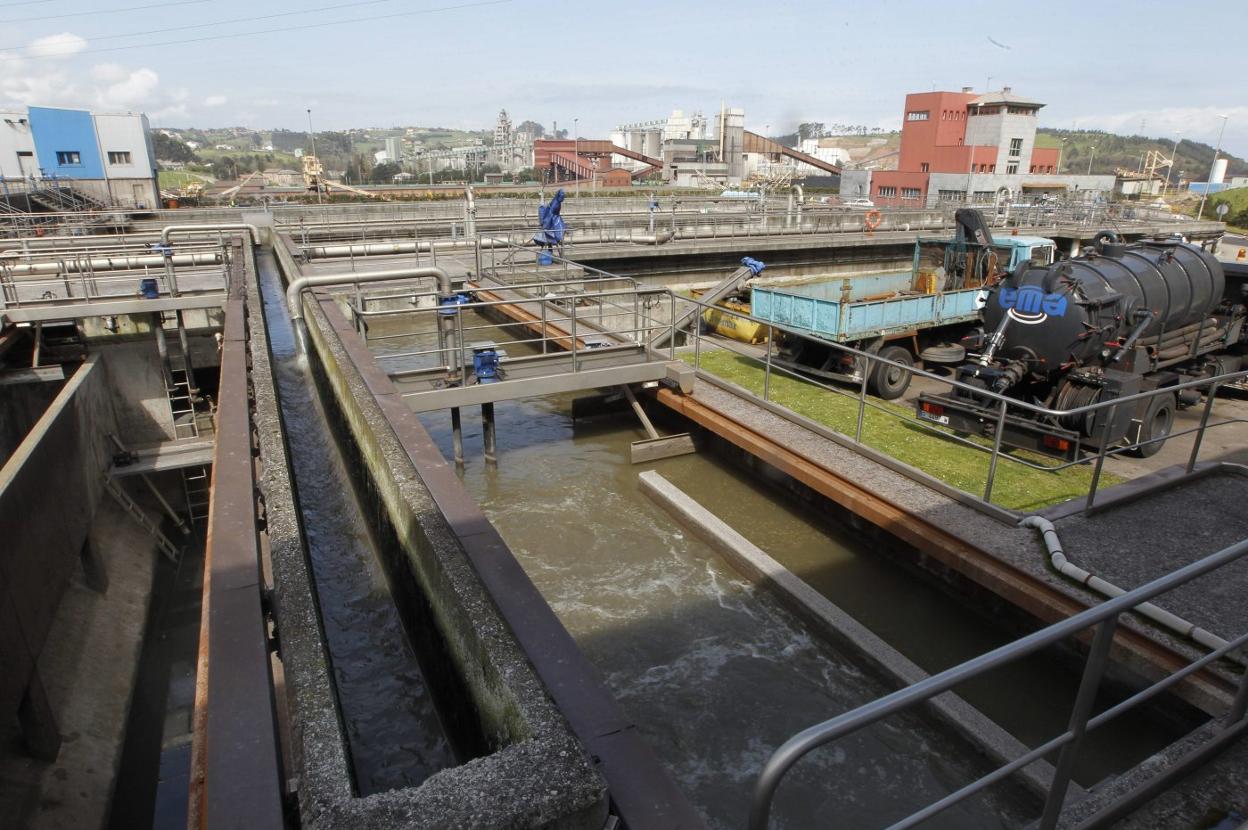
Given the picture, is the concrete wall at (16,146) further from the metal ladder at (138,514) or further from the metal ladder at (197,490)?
the metal ladder at (138,514)

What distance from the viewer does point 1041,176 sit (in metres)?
60.7

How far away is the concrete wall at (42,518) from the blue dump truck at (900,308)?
33.5 feet

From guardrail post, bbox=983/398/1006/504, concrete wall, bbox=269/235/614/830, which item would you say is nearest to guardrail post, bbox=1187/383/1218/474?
guardrail post, bbox=983/398/1006/504

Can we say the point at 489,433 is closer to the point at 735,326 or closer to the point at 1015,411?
the point at 1015,411

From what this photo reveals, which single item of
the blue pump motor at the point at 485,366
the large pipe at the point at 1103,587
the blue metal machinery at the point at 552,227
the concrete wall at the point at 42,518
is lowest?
the concrete wall at the point at 42,518

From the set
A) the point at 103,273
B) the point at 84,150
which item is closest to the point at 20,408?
the point at 103,273

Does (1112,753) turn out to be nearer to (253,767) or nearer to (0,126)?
(253,767)

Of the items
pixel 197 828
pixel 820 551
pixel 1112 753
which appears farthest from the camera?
pixel 820 551

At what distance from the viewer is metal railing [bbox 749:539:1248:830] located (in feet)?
5.82

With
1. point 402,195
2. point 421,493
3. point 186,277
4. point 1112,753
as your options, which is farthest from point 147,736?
point 402,195

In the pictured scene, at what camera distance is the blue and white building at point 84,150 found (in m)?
41.0

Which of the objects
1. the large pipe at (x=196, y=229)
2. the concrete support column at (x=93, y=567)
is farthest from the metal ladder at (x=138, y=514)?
the large pipe at (x=196, y=229)

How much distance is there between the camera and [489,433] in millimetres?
10898

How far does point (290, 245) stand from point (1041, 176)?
6191 centimetres
